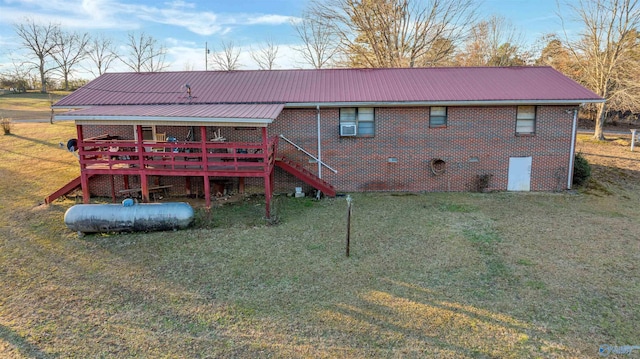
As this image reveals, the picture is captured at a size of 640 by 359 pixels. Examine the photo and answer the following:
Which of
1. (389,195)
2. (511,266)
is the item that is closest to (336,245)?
(511,266)

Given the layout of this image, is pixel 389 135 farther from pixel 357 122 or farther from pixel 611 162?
pixel 611 162

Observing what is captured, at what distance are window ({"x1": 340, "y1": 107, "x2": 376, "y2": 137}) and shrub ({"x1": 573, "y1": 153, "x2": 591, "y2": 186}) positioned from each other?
7900 millimetres

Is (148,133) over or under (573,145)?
over

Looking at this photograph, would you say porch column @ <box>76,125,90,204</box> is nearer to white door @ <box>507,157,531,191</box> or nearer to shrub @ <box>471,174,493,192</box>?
shrub @ <box>471,174,493,192</box>

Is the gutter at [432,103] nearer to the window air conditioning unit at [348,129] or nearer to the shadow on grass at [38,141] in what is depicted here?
the window air conditioning unit at [348,129]

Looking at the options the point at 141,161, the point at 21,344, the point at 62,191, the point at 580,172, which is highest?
the point at 141,161

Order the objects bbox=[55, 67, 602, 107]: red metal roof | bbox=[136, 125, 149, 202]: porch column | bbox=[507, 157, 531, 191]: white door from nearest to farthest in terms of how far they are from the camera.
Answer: bbox=[136, 125, 149, 202]: porch column
bbox=[55, 67, 602, 107]: red metal roof
bbox=[507, 157, 531, 191]: white door

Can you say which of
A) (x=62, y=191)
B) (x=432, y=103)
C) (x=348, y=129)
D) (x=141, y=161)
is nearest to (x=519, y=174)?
(x=432, y=103)

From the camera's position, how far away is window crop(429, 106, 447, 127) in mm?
14391

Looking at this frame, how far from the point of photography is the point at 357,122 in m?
14.5

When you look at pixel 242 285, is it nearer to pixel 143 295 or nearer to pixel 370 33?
pixel 143 295

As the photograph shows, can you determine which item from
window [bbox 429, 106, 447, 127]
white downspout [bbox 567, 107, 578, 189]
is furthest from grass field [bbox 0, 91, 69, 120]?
white downspout [bbox 567, 107, 578, 189]

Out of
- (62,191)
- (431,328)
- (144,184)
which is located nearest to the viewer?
(431,328)

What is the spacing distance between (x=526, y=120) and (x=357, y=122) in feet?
19.9
